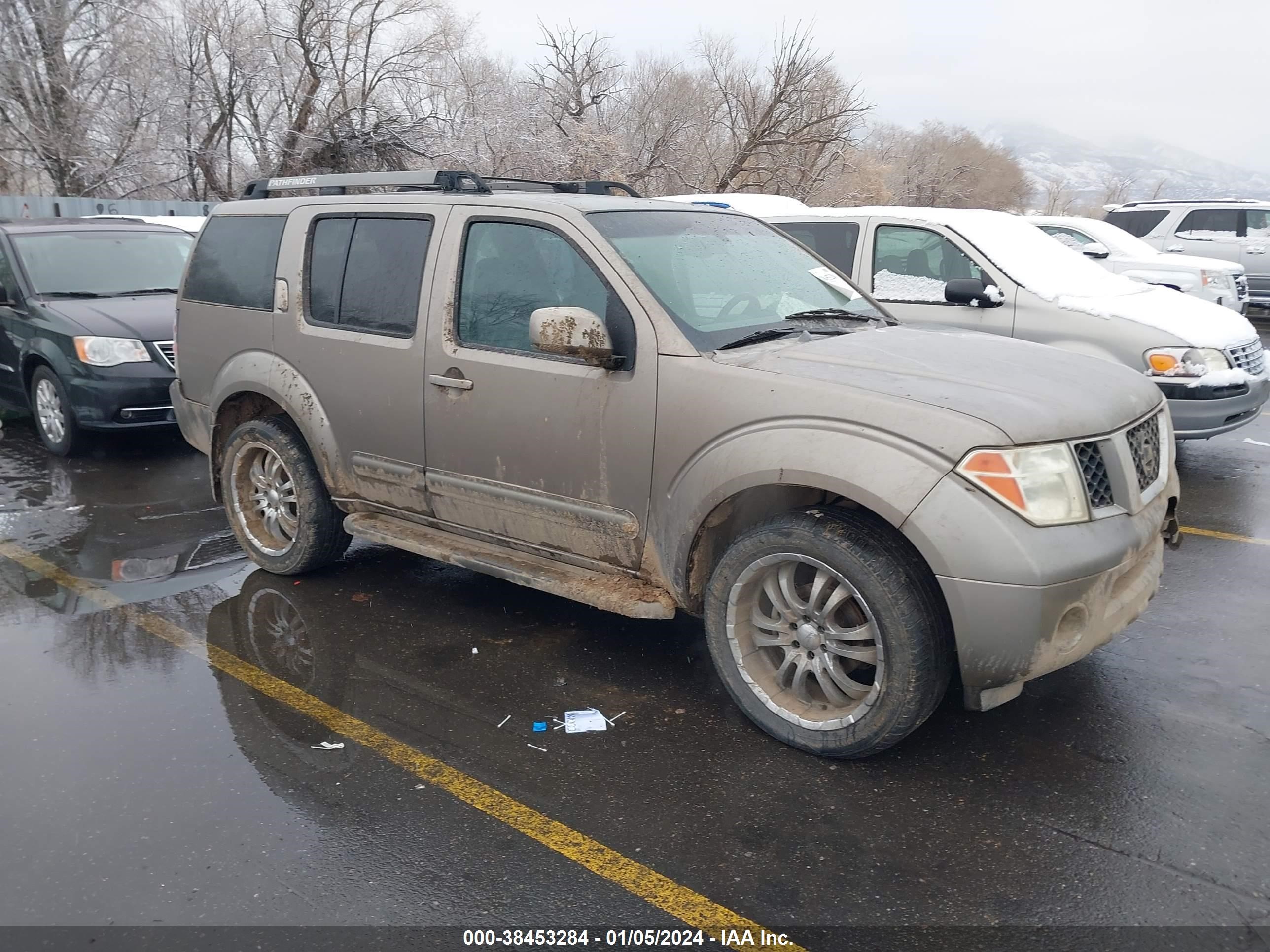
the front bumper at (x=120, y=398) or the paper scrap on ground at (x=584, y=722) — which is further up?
the front bumper at (x=120, y=398)

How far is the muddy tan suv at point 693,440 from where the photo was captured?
3.16m

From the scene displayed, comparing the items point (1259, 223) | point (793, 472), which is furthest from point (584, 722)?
point (1259, 223)

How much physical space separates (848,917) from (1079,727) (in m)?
1.47

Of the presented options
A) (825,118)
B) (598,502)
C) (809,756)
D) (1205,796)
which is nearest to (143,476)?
(598,502)

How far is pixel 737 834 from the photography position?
10.1ft

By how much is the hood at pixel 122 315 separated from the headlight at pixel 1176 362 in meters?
6.95

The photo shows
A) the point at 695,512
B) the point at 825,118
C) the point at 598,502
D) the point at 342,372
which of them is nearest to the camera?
the point at 695,512

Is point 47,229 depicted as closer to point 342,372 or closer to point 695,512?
point 342,372

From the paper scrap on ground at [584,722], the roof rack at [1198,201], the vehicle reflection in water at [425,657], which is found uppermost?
the roof rack at [1198,201]

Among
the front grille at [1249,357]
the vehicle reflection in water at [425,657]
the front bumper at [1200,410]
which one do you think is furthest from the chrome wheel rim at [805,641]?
the front grille at [1249,357]

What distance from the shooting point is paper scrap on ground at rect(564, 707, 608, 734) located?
147 inches

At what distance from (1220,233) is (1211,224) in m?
0.22

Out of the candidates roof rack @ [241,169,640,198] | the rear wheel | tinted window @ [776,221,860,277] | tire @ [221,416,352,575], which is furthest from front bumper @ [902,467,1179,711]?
the rear wheel

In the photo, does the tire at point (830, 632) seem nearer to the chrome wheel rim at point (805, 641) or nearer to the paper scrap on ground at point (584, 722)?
the chrome wheel rim at point (805, 641)
